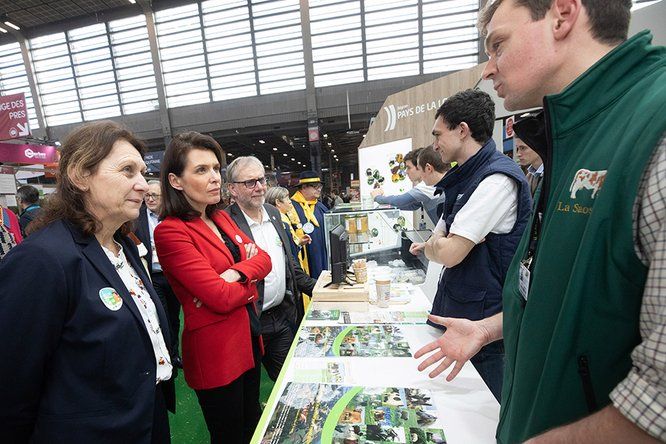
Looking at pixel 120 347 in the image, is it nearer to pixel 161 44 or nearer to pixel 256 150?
pixel 161 44

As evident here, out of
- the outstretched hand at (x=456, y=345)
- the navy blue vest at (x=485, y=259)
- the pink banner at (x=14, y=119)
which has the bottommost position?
the outstretched hand at (x=456, y=345)

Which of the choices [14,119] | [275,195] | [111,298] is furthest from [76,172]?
[14,119]

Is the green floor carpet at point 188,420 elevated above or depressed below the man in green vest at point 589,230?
below

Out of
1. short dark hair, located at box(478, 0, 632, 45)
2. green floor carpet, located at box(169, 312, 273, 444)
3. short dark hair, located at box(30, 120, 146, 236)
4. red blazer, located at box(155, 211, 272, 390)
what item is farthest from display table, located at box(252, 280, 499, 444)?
green floor carpet, located at box(169, 312, 273, 444)

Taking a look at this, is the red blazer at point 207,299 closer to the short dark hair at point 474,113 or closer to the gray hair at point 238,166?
the gray hair at point 238,166

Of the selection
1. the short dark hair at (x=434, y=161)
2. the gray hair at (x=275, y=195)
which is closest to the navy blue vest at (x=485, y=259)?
the short dark hair at (x=434, y=161)

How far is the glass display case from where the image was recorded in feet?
8.86

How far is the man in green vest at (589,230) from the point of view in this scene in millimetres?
418

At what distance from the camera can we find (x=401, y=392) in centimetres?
111

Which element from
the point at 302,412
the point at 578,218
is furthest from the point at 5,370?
the point at 578,218

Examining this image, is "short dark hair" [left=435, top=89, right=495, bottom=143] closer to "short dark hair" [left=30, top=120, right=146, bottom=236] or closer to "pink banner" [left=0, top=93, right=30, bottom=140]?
"short dark hair" [left=30, top=120, right=146, bottom=236]

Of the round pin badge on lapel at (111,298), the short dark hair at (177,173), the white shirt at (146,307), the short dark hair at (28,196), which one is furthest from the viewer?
the short dark hair at (28,196)

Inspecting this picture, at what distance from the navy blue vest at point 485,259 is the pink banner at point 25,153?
9207mm

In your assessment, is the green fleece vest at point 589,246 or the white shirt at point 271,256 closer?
the green fleece vest at point 589,246
